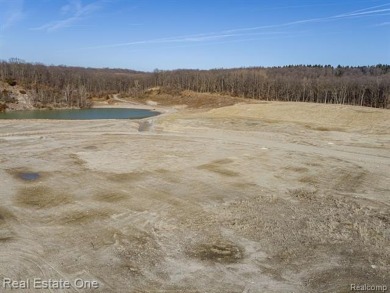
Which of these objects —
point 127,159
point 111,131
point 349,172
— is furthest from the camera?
point 111,131

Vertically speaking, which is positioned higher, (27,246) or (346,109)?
(346,109)

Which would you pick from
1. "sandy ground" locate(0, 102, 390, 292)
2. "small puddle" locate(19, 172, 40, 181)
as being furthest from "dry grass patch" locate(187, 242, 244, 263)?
"small puddle" locate(19, 172, 40, 181)

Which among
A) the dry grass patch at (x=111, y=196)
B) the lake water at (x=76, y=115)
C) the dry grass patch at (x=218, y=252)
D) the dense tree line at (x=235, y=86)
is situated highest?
the dense tree line at (x=235, y=86)

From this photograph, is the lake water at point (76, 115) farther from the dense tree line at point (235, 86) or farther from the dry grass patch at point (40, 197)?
the dry grass patch at point (40, 197)

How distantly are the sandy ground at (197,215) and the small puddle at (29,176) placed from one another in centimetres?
42

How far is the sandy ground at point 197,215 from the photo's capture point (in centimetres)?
1077

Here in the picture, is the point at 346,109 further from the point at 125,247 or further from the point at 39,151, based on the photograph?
the point at 125,247

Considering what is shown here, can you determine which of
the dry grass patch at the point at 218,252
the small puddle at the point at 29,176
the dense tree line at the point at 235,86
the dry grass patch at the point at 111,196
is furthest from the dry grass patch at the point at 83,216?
the dense tree line at the point at 235,86

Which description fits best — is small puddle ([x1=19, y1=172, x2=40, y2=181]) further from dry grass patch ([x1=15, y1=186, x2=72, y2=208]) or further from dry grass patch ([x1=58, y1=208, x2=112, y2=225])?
dry grass patch ([x1=58, y1=208, x2=112, y2=225])

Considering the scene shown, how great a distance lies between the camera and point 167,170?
77.2 feet

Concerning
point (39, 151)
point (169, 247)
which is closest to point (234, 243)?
point (169, 247)

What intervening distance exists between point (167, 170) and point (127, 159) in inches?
181

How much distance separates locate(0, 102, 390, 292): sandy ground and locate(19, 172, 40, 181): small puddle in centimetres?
42

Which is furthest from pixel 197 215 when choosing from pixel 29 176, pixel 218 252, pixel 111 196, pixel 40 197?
pixel 29 176
